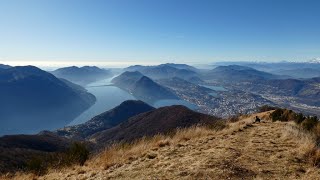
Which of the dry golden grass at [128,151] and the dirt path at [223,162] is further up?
the dirt path at [223,162]

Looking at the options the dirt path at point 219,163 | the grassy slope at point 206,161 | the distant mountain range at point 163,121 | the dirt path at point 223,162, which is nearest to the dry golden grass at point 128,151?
the grassy slope at point 206,161

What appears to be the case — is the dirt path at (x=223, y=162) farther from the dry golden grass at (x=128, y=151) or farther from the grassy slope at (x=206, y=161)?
the dry golden grass at (x=128, y=151)

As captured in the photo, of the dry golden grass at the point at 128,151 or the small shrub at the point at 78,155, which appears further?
the small shrub at the point at 78,155

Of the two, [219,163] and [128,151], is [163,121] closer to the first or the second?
[128,151]

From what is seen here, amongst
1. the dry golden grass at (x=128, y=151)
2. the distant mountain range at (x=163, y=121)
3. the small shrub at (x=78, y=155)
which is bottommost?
the distant mountain range at (x=163, y=121)

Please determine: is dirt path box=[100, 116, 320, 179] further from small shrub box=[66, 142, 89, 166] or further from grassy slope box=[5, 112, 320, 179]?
small shrub box=[66, 142, 89, 166]

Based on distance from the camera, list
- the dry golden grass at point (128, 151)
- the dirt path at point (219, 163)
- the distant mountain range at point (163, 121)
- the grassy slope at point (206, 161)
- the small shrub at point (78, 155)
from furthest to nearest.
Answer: the distant mountain range at point (163, 121)
the small shrub at point (78, 155)
the dry golden grass at point (128, 151)
the grassy slope at point (206, 161)
the dirt path at point (219, 163)

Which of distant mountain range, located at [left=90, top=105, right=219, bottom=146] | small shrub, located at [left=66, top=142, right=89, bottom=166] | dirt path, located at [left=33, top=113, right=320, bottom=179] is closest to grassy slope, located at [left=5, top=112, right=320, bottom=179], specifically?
dirt path, located at [left=33, top=113, right=320, bottom=179]

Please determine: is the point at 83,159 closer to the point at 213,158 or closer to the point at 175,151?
the point at 175,151

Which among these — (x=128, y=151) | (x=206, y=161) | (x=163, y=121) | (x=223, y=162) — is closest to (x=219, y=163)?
(x=223, y=162)

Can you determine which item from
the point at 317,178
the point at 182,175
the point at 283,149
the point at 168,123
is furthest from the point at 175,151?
the point at 168,123
